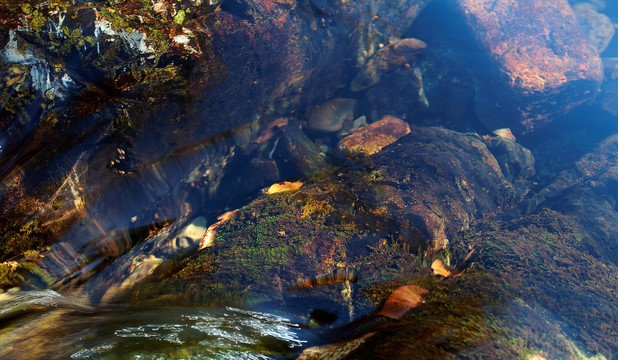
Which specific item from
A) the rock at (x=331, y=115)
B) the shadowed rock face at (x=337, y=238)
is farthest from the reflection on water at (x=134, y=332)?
the rock at (x=331, y=115)

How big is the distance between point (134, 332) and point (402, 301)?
2070mm

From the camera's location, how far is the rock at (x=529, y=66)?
290 inches

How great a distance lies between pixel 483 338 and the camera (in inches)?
83.5

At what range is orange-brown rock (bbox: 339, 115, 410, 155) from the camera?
18.5ft

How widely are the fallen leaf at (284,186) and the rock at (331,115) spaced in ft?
6.35

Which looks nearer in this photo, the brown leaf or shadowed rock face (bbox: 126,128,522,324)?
the brown leaf

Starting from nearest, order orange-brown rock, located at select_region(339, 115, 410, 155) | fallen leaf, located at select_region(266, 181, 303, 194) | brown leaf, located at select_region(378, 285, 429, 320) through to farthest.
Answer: brown leaf, located at select_region(378, 285, 429, 320) → fallen leaf, located at select_region(266, 181, 303, 194) → orange-brown rock, located at select_region(339, 115, 410, 155)

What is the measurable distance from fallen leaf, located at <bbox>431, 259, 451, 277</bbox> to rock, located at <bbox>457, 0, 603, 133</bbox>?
5225mm

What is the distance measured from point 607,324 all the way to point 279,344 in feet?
11.1

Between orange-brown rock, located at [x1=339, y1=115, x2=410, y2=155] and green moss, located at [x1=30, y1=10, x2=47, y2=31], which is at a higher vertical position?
green moss, located at [x1=30, y1=10, x2=47, y2=31]

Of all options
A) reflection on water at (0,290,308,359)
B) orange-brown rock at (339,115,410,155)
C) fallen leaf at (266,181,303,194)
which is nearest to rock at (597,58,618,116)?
orange-brown rock at (339,115,410,155)

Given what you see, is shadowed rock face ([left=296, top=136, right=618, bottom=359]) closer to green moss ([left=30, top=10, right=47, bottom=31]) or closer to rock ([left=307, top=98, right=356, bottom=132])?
rock ([left=307, top=98, right=356, bottom=132])

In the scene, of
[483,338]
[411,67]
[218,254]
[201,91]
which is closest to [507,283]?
[483,338]

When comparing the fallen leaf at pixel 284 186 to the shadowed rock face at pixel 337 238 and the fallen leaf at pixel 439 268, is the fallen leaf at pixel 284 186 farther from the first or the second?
the fallen leaf at pixel 439 268
